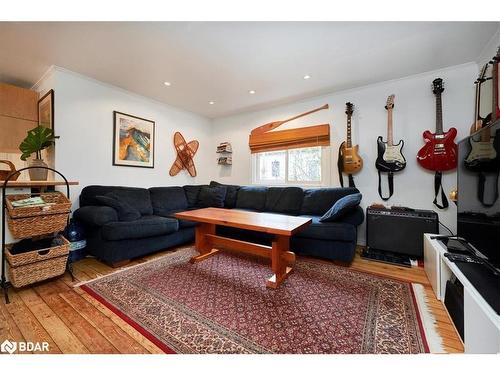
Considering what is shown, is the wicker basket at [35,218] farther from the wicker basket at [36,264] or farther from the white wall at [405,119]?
the white wall at [405,119]

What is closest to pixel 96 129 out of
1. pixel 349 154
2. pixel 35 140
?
pixel 35 140

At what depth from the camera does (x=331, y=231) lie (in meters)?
2.25

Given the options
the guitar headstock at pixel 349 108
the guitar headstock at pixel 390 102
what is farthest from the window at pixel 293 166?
the guitar headstock at pixel 390 102

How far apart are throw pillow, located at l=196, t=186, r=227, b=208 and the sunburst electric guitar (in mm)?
1975

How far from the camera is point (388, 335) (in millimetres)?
1231

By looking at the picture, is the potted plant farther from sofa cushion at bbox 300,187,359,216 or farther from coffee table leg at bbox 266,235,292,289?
sofa cushion at bbox 300,187,359,216

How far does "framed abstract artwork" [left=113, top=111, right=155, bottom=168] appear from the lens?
3061mm

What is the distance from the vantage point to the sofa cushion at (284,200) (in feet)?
10.4

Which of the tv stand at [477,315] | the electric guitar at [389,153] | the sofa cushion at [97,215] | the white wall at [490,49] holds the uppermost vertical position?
the white wall at [490,49]

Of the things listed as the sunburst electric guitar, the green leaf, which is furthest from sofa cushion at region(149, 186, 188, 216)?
the sunburst electric guitar

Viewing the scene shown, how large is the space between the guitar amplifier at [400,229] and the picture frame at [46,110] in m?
4.16
